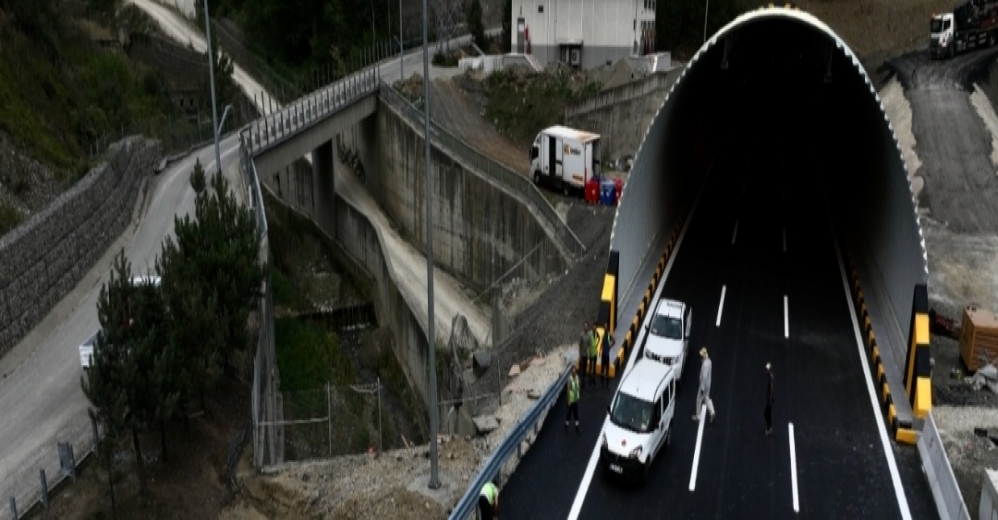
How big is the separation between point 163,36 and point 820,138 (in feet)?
154

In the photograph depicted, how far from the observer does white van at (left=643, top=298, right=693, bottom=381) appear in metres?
20.7

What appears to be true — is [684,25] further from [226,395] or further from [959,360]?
[226,395]

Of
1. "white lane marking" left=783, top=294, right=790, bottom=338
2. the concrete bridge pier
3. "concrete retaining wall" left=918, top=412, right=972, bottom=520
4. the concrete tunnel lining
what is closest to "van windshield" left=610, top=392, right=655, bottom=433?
"concrete retaining wall" left=918, top=412, right=972, bottom=520

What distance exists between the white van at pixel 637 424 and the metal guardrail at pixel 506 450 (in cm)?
174

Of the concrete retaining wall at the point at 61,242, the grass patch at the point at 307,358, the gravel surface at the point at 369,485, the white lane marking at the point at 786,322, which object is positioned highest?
the concrete retaining wall at the point at 61,242

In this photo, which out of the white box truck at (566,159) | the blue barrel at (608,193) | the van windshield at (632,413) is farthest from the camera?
the white box truck at (566,159)

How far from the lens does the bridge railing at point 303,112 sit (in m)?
39.5

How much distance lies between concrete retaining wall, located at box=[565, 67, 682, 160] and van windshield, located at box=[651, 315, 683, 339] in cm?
2669

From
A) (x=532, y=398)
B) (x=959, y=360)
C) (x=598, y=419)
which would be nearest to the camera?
(x=598, y=419)

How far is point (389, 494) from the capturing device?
56.1 feet

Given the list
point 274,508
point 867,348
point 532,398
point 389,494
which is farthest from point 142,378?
point 867,348

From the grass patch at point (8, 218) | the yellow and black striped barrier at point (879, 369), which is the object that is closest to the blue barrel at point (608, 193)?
the yellow and black striped barrier at point (879, 369)

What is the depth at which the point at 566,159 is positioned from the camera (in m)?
38.9

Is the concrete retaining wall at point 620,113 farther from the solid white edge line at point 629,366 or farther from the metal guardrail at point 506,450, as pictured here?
the metal guardrail at point 506,450
